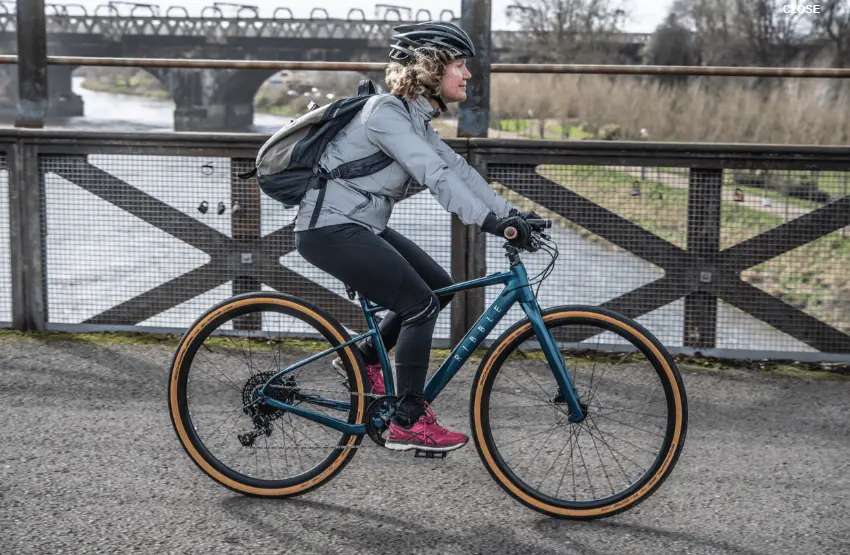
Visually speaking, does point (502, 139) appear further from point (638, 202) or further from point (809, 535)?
point (809, 535)

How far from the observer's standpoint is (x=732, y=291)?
6.23 m

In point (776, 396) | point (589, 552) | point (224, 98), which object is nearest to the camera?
point (589, 552)

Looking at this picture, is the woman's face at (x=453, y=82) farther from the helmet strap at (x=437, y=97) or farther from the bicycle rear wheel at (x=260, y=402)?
the bicycle rear wheel at (x=260, y=402)

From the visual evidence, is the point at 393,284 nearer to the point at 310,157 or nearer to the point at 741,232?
the point at 310,157

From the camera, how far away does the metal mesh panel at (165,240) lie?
6547 mm

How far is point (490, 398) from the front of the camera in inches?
153

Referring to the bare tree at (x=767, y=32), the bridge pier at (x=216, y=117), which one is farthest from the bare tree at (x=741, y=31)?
the bridge pier at (x=216, y=117)

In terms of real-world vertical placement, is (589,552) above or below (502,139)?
below

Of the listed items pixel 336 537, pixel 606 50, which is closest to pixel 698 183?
pixel 336 537

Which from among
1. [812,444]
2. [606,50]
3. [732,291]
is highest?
[606,50]

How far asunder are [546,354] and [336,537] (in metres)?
0.87

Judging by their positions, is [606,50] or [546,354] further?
[606,50]

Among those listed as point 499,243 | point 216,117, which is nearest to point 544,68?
point 499,243

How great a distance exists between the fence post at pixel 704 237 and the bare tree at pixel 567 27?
3590 centimetres
